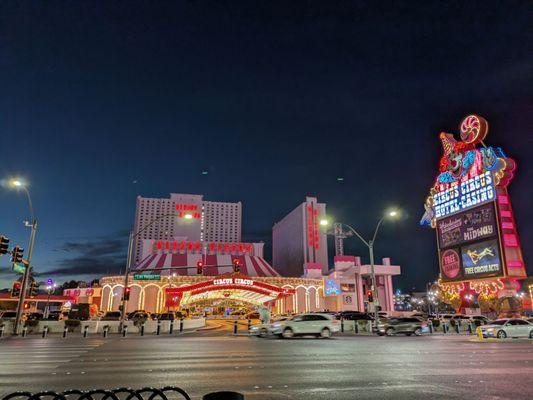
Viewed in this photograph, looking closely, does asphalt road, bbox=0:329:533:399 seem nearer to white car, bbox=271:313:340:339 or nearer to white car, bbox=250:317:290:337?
white car, bbox=271:313:340:339

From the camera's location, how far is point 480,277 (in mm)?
54656

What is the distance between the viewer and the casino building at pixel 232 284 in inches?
2368

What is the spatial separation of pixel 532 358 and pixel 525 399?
28.1 ft

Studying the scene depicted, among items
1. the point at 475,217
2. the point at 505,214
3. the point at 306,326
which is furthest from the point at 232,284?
the point at 505,214

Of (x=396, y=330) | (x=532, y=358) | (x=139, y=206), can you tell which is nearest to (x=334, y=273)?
(x=396, y=330)

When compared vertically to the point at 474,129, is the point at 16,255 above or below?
below

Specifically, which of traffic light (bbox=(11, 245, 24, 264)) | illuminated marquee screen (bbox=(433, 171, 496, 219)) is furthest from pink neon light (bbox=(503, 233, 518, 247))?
traffic light (bbox=(11, 245, 24, 264))

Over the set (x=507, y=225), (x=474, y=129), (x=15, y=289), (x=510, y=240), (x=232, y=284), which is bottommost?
(x=15, y=289)

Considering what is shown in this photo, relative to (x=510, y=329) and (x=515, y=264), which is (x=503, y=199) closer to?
(x=515, y=264)

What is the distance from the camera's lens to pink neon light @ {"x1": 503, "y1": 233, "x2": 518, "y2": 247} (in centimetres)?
5166

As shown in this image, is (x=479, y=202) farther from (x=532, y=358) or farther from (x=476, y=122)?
(x=532, y=358)

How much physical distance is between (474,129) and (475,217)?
12.6 m

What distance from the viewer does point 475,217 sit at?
55938 mm

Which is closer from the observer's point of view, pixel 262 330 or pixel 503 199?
pixel 262 330
